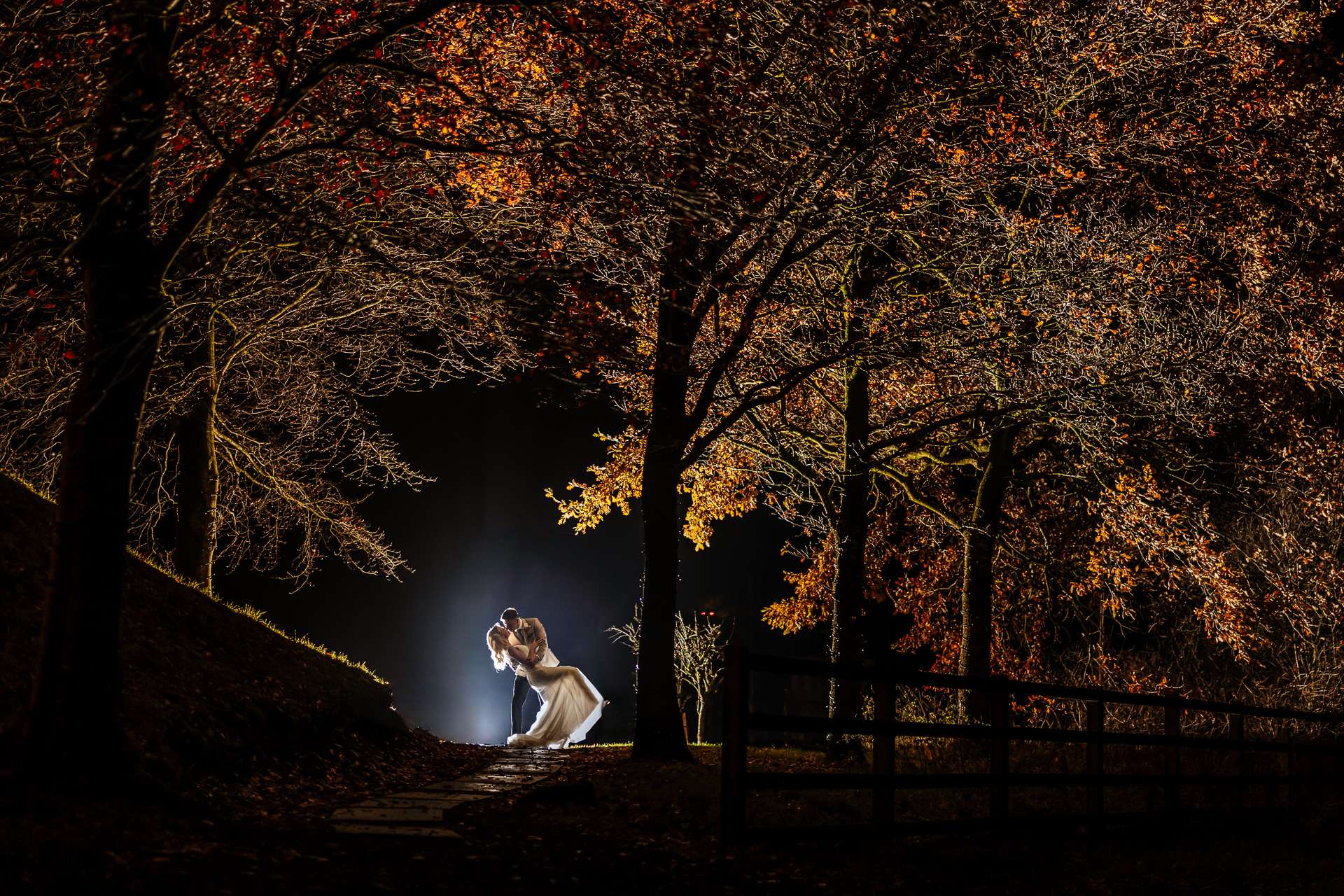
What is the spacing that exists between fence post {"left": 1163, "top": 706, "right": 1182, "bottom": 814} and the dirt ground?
1.43ft

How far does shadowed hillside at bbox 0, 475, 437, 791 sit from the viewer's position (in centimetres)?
739

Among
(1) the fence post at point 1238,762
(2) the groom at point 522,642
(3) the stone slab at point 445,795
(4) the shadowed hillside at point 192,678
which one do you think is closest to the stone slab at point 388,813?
(3) the stone slab at point 445,795

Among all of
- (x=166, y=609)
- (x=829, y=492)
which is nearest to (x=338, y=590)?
(x=829, y=492)

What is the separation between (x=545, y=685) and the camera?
14.7 m

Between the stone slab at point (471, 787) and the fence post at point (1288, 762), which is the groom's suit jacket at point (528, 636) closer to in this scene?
the stone slab at point (471, 787)

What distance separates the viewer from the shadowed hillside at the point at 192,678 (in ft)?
24.2

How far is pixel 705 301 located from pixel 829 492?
6.26 m

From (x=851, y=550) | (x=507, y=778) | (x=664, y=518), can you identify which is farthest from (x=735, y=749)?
(x=851, y=550)

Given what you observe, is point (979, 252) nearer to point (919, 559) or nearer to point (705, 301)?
point (705, 301)

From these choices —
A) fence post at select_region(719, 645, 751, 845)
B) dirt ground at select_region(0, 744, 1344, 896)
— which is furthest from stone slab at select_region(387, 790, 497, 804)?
fence post at select_region(719, 645, 751, 845)

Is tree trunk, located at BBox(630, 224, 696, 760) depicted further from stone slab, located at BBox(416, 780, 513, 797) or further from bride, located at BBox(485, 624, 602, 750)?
stone slab, located at BBox(416, 780, 513, 797)

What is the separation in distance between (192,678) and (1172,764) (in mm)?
9092

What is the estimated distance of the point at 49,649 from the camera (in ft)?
20.2

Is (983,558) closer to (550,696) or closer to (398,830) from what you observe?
(550,696)
